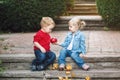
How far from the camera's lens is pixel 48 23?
7574 millimetres

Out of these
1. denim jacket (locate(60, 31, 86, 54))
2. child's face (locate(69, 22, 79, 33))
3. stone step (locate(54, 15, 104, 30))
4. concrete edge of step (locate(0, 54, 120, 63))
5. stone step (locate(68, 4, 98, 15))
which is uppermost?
child's face (locate(69, 22, 79, 33))

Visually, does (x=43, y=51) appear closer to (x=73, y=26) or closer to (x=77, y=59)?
(x=77, y=59)

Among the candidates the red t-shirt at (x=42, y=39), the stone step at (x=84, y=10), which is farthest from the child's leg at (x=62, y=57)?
the stone step at (x=84, y=10)

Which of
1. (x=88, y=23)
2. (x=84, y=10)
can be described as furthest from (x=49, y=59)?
(x=84, y=10)

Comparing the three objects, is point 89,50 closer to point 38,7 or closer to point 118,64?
point 118,64

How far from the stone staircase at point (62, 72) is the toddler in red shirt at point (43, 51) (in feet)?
0.42

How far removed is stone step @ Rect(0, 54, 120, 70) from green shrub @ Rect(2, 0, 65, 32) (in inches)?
169

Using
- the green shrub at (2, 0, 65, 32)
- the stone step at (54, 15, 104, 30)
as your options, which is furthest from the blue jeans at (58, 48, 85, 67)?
the stone step at (54, 15, 104, 30)

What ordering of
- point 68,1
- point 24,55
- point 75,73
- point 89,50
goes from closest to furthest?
point 75,73 → point 24,55 → point 89,50 → point 68,1

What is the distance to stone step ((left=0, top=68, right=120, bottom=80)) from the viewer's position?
7.30 meters

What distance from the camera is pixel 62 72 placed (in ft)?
24.2

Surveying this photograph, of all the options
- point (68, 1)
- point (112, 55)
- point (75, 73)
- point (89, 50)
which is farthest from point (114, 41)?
point (68, 1)

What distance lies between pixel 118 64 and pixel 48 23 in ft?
4.75

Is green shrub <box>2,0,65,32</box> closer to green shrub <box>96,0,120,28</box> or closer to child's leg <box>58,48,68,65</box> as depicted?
green shrub <box>96,0,120,28</box>
